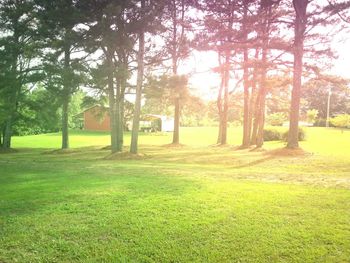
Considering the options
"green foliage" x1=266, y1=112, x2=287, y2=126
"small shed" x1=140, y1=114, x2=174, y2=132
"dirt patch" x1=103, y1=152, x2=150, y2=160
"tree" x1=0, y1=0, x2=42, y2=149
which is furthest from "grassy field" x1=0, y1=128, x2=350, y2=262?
"small shed" x1=140, y1=114, x2=174, y2=132

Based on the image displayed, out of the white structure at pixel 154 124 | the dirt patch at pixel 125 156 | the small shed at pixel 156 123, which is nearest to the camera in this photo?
the dirt patch at pixel 125 156

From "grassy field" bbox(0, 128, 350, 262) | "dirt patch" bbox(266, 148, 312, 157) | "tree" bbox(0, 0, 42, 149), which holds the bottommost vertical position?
"grassy field" bbox(0, 128, 350, 262)

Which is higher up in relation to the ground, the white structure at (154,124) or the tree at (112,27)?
the tree at (112,27)

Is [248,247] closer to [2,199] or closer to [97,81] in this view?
[2,199]

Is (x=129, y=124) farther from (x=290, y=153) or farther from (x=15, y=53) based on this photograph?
(x=290, y=153)

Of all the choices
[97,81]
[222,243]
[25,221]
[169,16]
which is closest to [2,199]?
[25,221]

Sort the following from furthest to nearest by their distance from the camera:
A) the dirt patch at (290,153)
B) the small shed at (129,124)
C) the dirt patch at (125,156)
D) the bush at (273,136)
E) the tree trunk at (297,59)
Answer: the small shed at (129,124), the bush at (273,136), the dirt patch at (125,156), the tree trunk at (297,59), the dirt patch at (290,153)

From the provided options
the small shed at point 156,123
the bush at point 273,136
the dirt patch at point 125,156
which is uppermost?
the small shed at point 156,123

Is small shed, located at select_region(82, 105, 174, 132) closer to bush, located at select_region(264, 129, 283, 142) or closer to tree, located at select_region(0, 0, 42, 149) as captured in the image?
bush, located at select_region(264, 129, 283, 142)

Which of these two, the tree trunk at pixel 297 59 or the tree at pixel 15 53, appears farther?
the tree at pixel 15 53

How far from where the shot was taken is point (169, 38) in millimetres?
22125

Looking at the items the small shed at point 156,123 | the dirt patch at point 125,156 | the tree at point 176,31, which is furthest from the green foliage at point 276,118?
the dirt patch at point 125,156

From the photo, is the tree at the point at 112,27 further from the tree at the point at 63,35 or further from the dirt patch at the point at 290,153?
the dirt patch at the point at 290,153

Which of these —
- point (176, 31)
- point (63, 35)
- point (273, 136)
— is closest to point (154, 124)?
point (273, 136)
